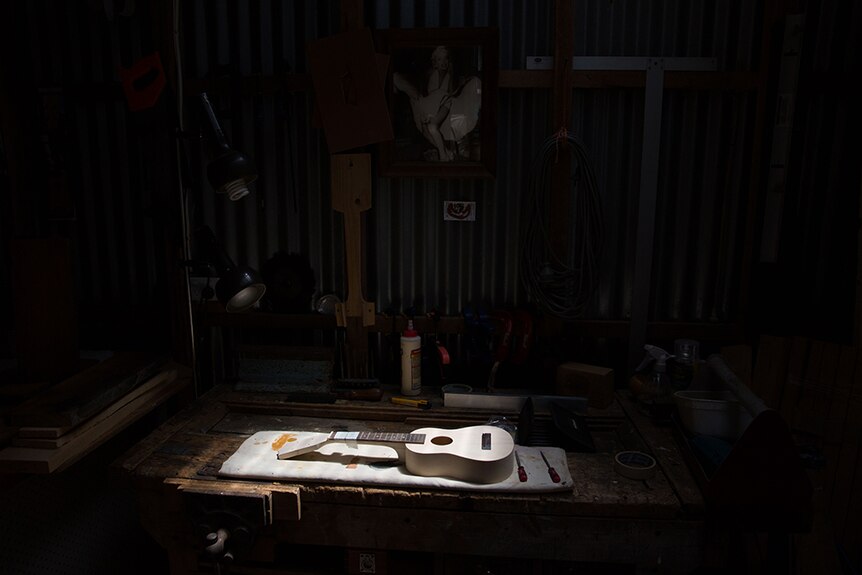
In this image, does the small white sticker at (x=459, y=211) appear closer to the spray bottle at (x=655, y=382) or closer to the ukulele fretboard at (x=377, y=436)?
the spray bottle at (x=655, y=382)

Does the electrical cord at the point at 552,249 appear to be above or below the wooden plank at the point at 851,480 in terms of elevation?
above

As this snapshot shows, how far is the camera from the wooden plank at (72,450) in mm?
1902

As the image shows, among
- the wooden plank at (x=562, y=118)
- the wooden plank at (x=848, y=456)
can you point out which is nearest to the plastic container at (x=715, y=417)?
the wooden plank at (x=848, y=456)

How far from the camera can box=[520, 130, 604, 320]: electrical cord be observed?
2.60 meters

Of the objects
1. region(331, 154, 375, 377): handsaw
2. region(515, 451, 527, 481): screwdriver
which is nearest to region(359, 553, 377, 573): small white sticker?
region(515, 451, 527, 481): screwdriver

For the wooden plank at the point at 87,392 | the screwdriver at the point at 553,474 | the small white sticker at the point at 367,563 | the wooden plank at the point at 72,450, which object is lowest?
the small white sticker at the point at 367,563

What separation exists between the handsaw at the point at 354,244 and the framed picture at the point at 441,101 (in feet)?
0.40

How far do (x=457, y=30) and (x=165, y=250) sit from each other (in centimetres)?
172

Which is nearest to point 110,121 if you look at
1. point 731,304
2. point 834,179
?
point 731,304

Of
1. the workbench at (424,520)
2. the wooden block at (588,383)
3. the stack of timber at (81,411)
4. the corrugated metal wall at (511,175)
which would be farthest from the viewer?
the corrugated metal wall at (511,175)

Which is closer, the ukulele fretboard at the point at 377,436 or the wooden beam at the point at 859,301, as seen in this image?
the ukulele fretboard at the point at 377,436

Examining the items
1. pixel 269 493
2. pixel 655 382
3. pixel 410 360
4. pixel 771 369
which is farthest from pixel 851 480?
pixel 269 493

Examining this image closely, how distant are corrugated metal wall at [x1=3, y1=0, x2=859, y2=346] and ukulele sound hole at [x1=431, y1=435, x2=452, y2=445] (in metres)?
0.91

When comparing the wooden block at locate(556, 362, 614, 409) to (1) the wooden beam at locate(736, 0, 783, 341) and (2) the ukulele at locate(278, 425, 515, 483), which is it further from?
(1) the wooden beam at locate(736, 0, 783, 341)
